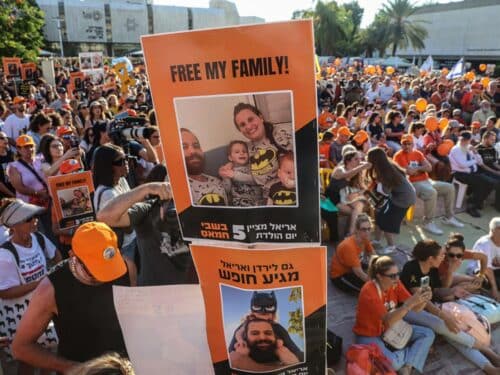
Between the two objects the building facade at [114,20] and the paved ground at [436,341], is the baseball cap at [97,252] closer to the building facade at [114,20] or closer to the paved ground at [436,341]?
the paved ground at [436,341]

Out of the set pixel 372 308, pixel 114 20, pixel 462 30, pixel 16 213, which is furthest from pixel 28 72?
pixel 114 20

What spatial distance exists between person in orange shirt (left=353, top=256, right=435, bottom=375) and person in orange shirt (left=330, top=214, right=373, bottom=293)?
868 millimetres

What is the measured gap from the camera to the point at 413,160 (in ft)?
19.4

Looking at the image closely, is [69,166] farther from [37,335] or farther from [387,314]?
[387,314]

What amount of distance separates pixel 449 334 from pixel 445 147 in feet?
15.3

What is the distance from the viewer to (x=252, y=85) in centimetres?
129

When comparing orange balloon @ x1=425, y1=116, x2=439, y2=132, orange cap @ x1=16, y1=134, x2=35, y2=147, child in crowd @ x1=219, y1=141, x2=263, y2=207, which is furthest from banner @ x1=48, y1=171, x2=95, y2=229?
orange balloon @ x1=425, y1=116, x2=439, y2=132

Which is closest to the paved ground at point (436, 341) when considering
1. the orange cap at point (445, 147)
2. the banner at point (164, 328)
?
the orange cap at point (445, 147)

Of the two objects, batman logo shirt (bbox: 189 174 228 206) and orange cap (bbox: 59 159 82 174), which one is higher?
batman logo shirt (bbox: 189 174 228 206)

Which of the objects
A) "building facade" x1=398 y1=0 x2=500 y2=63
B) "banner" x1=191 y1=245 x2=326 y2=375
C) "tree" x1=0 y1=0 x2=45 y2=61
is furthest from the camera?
"building facade" x1=398 y1=0 x2=500 y2=63

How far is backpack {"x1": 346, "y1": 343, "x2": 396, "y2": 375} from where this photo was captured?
2.85 metres

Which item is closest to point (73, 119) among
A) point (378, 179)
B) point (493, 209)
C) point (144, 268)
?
point (378, 179)

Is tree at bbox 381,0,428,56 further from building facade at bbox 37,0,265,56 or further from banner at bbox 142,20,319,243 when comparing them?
banner at bbox 142,20,319,243

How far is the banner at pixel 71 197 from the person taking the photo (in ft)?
11.6
